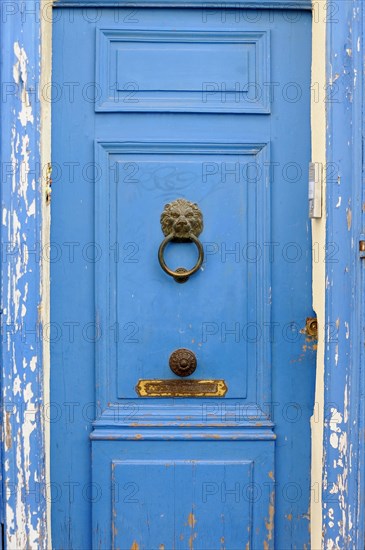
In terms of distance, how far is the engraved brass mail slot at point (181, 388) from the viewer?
225 cm

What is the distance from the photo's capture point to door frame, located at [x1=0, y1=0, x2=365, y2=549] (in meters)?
2.06

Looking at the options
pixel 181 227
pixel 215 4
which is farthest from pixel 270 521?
pixel 215 4

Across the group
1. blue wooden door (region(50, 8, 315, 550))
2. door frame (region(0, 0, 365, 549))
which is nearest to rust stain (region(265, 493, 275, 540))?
blue wooden door (region(50, 8, 315, 550))

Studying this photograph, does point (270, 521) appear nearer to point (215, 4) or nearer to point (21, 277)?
point (21, 277)

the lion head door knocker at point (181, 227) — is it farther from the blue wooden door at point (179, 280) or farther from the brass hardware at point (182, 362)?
the brass hardware at point (182, 362)

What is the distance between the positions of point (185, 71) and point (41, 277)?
2.51ft

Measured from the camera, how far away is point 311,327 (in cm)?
226

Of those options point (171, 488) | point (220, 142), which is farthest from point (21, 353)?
point (220, 142)

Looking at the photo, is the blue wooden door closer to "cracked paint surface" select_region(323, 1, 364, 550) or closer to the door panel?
the door panel

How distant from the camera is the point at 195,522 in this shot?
7.38 feet

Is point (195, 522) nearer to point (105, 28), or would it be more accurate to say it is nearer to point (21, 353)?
point (21, 353)

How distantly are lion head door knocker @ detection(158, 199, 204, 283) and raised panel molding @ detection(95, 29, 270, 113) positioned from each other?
0.31 meters

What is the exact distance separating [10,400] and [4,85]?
89cm

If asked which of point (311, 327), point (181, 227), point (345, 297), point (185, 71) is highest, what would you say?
point (185, 71)
